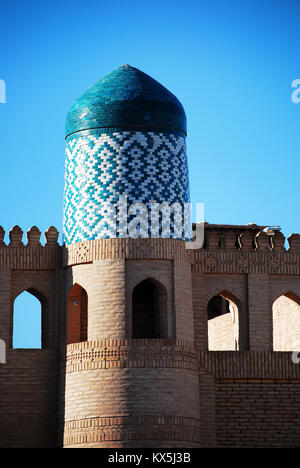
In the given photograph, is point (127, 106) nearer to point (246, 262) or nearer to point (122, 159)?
point (122, 159)

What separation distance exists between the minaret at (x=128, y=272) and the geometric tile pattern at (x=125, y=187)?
0.06 ft

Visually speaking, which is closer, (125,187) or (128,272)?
(128,272)

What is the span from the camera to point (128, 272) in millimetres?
19844

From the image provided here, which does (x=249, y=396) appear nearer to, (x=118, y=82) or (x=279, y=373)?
(x=279, y=373)

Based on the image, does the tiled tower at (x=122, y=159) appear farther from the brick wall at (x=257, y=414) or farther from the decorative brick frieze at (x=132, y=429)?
the decorative brick frieze at (x=132, y=429)

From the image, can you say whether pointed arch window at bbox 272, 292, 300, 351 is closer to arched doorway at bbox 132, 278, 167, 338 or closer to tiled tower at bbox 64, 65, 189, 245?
arched doorway at bbox 132, 278, 167, 338

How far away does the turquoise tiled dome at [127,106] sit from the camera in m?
20.5

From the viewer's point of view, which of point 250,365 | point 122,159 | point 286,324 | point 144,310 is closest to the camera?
point 122,159

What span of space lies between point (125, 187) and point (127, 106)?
1.47 m

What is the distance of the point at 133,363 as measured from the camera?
19.3m

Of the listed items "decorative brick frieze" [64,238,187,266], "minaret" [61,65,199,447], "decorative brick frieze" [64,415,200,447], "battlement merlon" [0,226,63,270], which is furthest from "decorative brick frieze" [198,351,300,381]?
"battlement merlon" [0,226,63,270]

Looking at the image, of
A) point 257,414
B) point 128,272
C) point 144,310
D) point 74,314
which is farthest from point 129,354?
point 257,414
